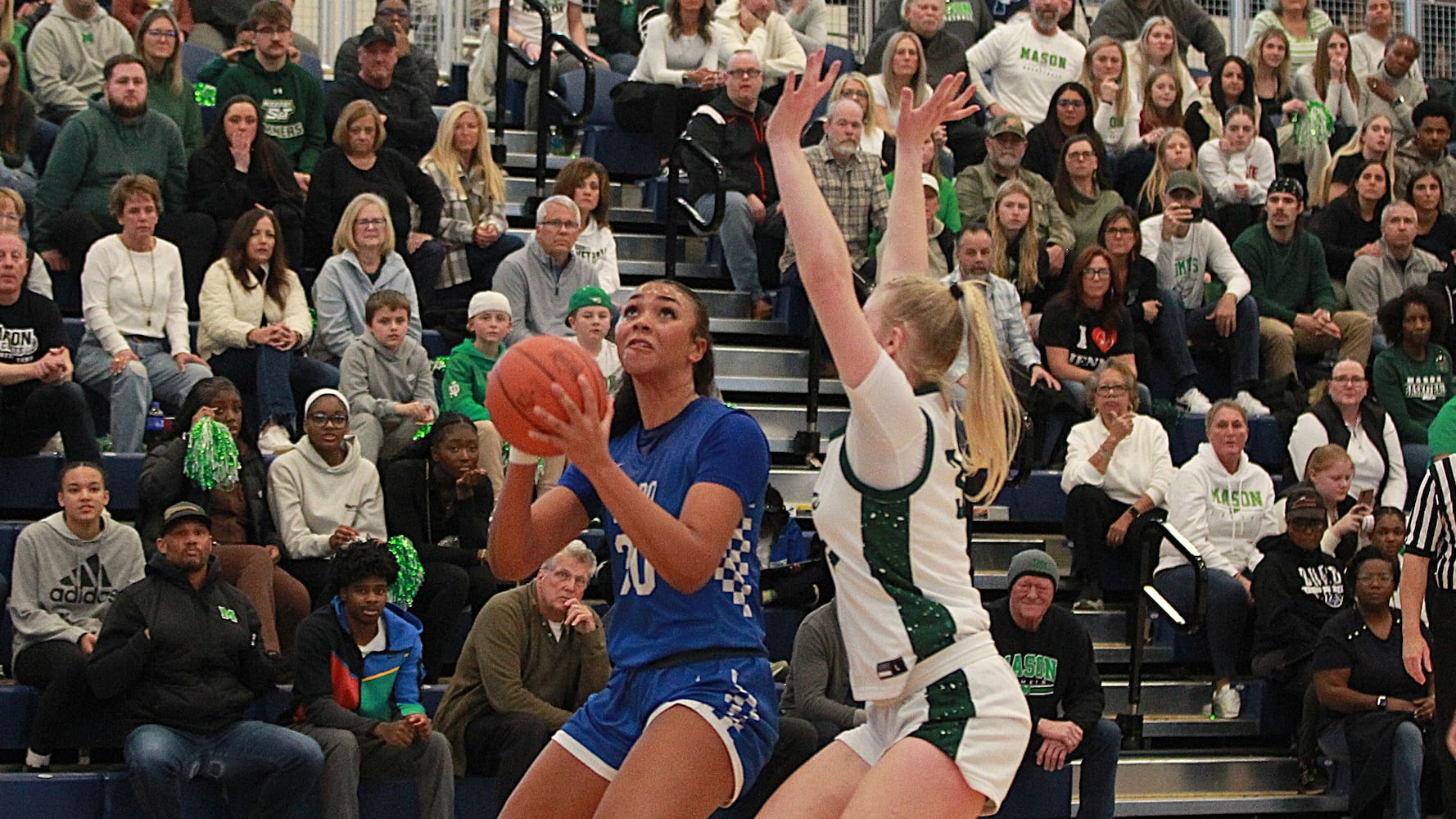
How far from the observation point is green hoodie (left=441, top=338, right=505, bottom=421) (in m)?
9.09

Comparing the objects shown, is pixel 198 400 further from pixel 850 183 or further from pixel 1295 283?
pixel 1295 283

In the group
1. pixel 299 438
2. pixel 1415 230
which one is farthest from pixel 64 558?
pixel 1415 230

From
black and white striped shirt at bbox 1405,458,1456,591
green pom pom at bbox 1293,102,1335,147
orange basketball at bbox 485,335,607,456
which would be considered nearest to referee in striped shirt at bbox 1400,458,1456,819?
black and white striped shirt at bbox 1405,458,1456,591

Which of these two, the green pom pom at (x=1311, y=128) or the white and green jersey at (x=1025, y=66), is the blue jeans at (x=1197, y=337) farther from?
the green pom pom at (x=1311, y=128)

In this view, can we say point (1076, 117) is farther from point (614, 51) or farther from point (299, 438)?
point (299, 438)

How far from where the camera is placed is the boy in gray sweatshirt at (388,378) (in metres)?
8.91

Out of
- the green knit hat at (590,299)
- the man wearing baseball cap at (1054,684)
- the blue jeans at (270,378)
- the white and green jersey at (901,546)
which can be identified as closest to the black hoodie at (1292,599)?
the man wearing baseball cap at (1054,684)

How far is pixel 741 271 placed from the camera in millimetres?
10734

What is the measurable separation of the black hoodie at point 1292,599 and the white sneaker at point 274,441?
471cm

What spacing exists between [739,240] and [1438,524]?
16.5ft

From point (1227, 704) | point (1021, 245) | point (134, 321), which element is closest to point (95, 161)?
point (134, 321)

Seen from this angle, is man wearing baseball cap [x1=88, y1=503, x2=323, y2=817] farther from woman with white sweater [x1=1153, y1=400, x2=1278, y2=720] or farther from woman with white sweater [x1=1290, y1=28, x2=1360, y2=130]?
woman with white sweater [x1=1290, y1=28, x2=1360, y2=130]

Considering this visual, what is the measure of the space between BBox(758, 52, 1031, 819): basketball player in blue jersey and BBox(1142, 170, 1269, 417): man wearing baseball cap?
6.96 metres

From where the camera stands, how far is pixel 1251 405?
36.0 ft
